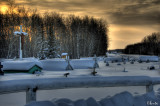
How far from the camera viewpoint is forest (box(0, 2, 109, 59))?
33.8 metres

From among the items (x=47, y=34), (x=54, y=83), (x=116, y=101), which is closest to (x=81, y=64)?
(x=116, y=101)

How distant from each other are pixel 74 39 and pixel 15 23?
1522 cm

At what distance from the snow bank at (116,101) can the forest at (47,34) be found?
27.8 m

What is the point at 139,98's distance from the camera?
3723 millimetres

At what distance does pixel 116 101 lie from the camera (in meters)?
A: 3.38

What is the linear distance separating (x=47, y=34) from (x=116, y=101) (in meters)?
38.5

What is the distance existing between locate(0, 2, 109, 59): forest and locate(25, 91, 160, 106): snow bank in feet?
91.1

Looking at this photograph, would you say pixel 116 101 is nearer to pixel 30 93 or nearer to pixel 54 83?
pixel 54 83

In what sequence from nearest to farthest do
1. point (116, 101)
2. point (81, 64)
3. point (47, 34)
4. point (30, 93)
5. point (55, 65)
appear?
point (30, 93) → point (116, 101) → point (55, 65) → point (81, 64) → point (47, 34)

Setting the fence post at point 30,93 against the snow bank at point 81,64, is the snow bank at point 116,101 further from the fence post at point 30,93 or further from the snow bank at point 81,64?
the snow bank at point 81,64

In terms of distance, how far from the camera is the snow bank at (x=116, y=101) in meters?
2.99

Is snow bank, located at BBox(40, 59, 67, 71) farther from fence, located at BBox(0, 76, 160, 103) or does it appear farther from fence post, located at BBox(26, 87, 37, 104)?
fence post, located at BBox(26, 87, 37, 104)

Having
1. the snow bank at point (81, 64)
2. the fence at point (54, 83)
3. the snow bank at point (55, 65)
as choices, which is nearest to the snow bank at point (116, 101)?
the fence at point (54, 83)

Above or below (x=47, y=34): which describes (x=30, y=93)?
below
